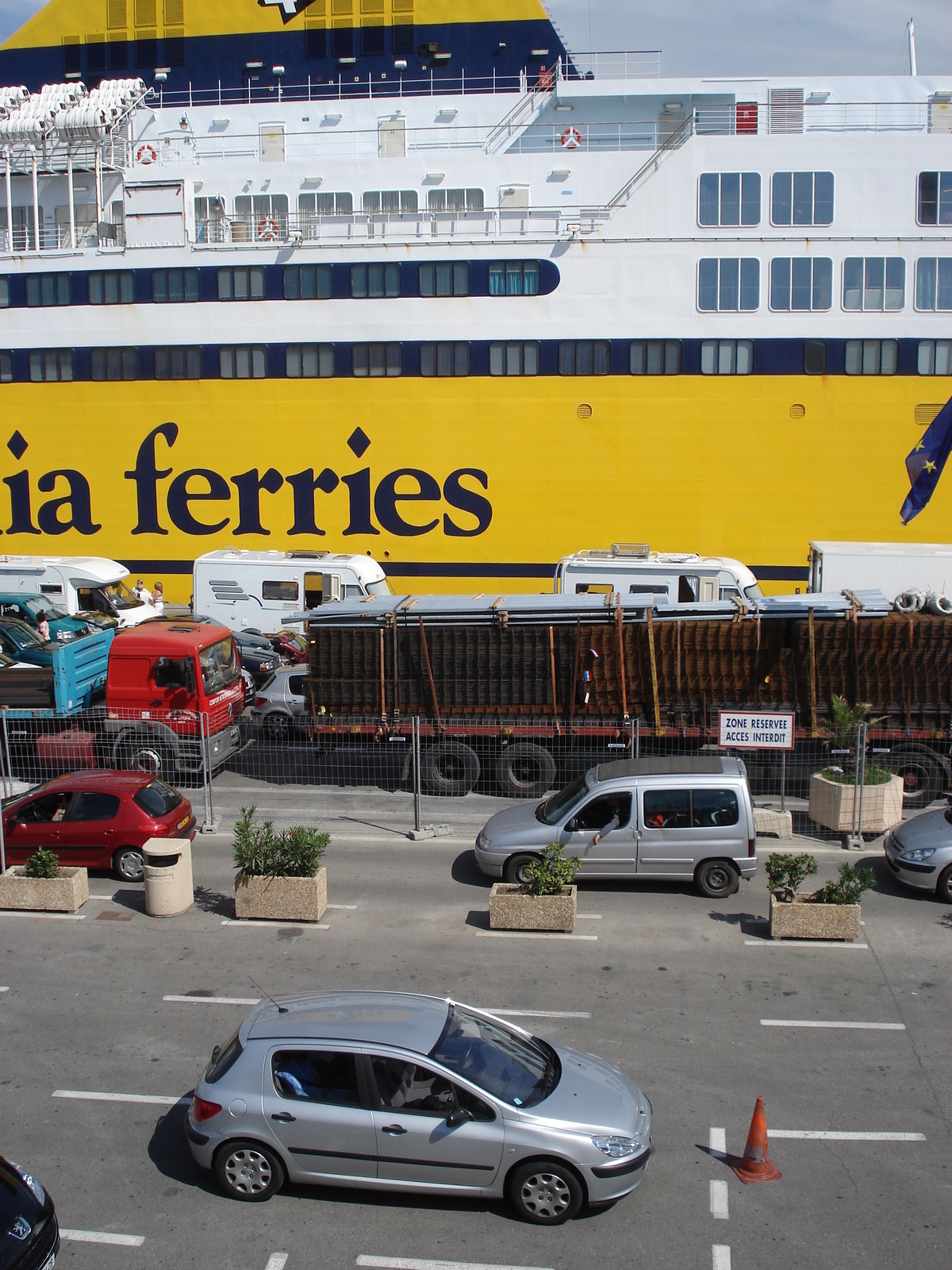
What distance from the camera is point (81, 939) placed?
37.7ft

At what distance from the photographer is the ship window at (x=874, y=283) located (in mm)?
25297

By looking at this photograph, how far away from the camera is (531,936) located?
448 inches

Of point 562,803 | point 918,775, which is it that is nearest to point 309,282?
point 562,803

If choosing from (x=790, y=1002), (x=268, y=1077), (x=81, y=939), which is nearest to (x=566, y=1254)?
(x=268, y=1077)

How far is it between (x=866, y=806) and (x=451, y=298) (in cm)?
1743

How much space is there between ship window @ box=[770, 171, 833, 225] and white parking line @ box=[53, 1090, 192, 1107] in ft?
78.2

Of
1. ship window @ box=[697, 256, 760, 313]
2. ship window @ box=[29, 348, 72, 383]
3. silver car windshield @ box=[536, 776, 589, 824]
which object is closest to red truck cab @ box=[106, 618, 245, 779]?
silver car windshield @ box=[536, 776, 589, 824]

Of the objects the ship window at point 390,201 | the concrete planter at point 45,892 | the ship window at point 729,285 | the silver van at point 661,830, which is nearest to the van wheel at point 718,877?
the silver van at point 661,830

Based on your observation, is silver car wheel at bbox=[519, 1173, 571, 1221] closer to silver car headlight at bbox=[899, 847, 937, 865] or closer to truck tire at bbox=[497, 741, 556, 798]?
silver car headlight at bbox=[899, 847, 937, 865]

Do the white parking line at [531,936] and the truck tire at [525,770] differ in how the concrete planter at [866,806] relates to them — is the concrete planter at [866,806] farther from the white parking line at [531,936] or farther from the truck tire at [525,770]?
the white parking line at [531,936]

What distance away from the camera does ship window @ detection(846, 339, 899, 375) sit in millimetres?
25469

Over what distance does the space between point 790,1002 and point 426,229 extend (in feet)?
73.1

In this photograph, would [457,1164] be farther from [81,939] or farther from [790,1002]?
[81,939]

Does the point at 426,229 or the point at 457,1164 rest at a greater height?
the point at 426,229
